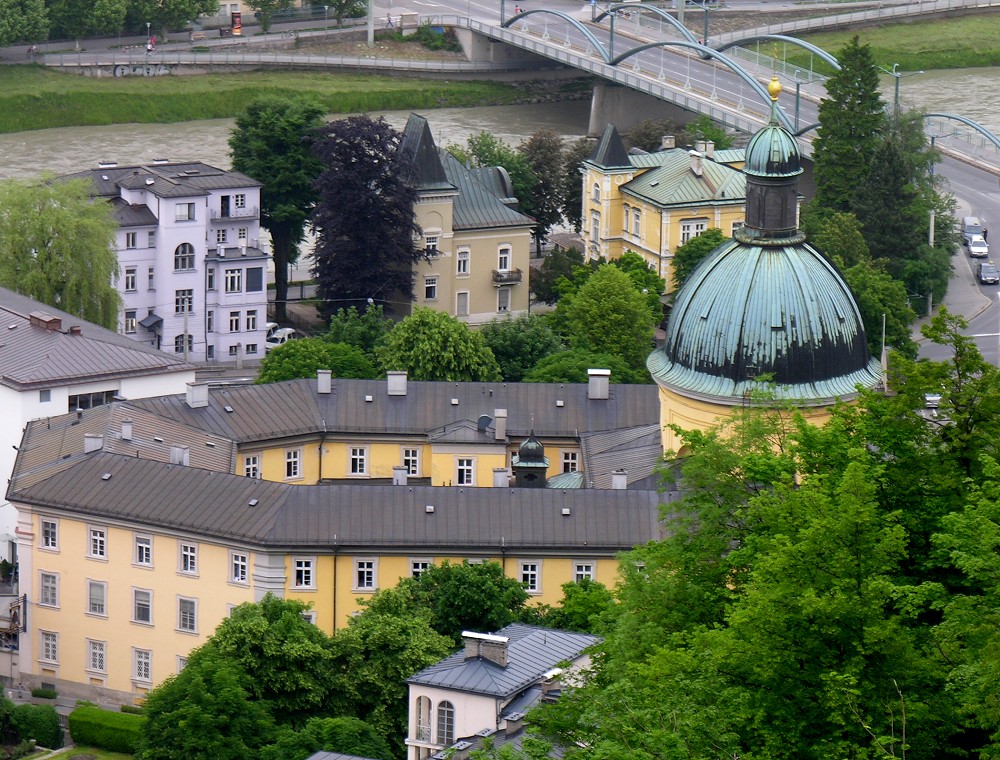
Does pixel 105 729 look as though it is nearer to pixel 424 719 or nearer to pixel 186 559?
pixel 186 559

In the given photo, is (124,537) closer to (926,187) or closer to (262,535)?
(262,535)

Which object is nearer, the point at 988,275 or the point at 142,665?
the point at 142,665

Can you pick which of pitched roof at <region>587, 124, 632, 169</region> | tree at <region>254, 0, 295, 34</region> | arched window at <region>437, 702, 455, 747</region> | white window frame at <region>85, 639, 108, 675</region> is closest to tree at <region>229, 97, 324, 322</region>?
pitched roof at <region>587, 124, 632, 169</region>

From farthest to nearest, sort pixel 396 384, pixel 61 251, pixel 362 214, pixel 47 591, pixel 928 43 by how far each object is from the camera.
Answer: pixel 928 43 < pixel 362 214 < pixel 61 251 < pixel 396 384 < pixel 47 591

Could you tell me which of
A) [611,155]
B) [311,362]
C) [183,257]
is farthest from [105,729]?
[611,155]

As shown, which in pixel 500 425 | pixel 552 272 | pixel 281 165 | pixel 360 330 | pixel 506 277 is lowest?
pixel 506 277

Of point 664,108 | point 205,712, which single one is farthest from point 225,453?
point 664,108

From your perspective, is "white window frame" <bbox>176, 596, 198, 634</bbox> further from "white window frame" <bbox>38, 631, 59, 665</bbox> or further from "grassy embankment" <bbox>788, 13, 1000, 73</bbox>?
"grassy embankment" <bbox>788, 13, 1000, 73</bbox>
